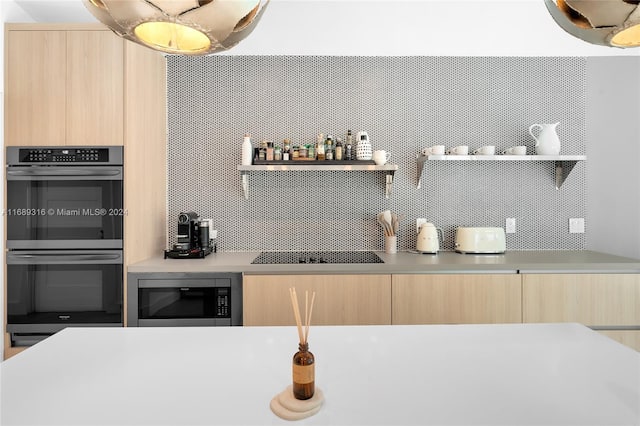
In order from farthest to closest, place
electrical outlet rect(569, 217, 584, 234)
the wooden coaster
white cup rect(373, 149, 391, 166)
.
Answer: electrical outlet rect(569, 217, 584, 234) < white cup rect(373, 149, 391, 166) < the wooden coaster

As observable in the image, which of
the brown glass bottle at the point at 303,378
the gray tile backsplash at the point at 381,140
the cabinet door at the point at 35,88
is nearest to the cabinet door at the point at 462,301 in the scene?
the gray tile backsplash at the point at 381,140

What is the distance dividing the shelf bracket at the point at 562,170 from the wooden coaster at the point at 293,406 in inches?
112

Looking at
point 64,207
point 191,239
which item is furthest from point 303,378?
point 64,207

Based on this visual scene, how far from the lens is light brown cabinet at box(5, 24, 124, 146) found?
220cm

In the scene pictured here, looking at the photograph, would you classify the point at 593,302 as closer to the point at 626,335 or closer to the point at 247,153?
the point at 626,335

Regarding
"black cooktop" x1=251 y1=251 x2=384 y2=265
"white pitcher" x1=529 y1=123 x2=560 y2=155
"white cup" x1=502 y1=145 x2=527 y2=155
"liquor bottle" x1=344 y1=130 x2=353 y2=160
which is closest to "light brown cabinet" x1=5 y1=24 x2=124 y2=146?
"black cooktop" x1=251 y1=251 x2=384 y2=265

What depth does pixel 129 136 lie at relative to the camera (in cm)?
226

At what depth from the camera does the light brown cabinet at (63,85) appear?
2195 millimetres

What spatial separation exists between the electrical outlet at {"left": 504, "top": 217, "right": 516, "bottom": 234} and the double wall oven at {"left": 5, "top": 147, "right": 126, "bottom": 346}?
9.10 ft

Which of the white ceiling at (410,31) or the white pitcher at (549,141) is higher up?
the white ceiling at (410,31)

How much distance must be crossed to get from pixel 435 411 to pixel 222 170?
2471 mm

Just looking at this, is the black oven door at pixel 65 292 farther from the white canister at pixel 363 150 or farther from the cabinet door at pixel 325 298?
the white canister at pixel 363 150

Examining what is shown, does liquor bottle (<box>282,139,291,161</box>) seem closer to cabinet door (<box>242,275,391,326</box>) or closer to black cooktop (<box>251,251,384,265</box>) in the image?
black cooktop (<box>251,251,384,265</box>)

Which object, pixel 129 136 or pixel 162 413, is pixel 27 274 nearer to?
pixel 129 136
